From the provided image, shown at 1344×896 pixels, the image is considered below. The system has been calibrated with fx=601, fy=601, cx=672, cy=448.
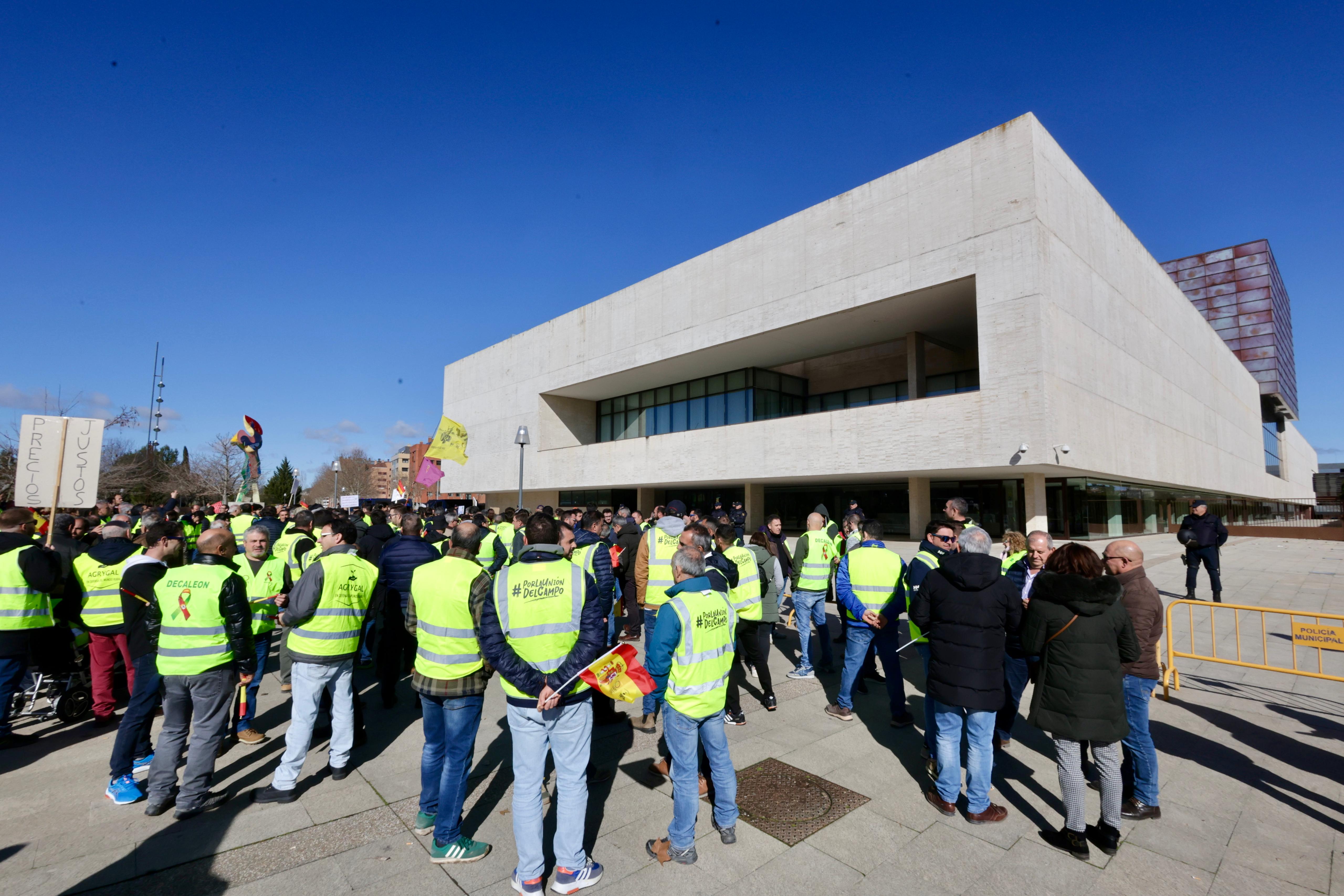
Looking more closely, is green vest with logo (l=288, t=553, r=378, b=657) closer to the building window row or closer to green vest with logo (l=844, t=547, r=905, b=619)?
green vest with logo (l=844, t=547, r=905, b=619)

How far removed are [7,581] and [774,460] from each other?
18033 mm

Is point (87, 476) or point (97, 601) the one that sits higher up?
point (87, 476)

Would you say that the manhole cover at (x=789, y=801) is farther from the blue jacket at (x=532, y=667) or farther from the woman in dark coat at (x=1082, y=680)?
the blue jacket at (x=532, y=667)

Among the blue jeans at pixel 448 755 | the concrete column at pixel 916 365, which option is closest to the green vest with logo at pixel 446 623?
the blue jeans at pixel 448 755

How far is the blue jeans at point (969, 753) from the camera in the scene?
390 cm

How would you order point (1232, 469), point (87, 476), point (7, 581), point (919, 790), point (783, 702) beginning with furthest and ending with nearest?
1. point (1232, 469)
2. point (87, 476)
3. point (783, 702)
4. point (7, 581)
5. point (919, 790)

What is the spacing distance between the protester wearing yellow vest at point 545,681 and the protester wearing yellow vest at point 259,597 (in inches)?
122

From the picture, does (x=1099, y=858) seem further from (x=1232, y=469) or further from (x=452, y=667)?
(x=1232, y=469)

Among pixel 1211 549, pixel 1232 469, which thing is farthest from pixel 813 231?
pixel 1232 469

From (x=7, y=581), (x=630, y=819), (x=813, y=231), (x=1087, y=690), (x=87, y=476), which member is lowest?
(x=630, y=819)

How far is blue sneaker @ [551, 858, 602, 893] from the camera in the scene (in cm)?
319

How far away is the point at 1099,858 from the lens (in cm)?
356

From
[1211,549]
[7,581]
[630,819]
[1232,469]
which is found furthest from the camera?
[1232,469]

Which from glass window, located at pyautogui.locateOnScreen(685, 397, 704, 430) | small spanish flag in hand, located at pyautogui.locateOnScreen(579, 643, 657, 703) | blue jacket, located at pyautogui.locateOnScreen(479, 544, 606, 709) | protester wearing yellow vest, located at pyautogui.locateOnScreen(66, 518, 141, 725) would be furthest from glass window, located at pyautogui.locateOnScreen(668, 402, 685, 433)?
small spanish flag in hand, located at pyautogui.locateOnScreen(579, 643, 657, 703)
